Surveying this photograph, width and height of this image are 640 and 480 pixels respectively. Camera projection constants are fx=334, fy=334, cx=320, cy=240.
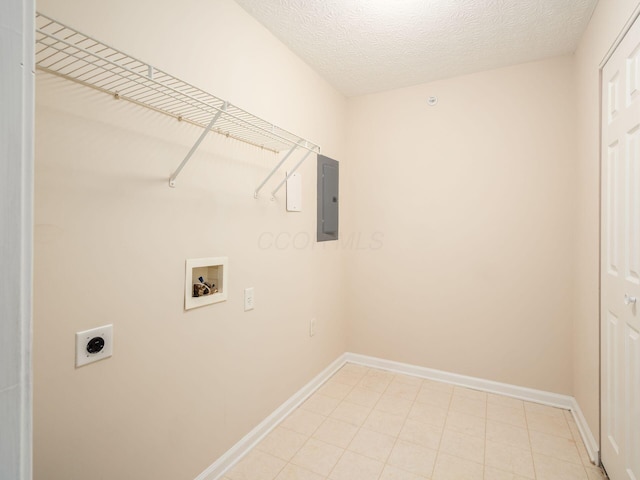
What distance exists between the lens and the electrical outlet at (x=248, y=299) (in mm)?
1850

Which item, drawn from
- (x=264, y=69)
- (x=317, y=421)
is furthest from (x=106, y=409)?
(x=264, y=69)

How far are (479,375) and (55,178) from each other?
2834 mm

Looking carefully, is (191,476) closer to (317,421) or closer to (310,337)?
(317,421)

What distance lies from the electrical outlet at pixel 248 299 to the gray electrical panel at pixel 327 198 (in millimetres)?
884

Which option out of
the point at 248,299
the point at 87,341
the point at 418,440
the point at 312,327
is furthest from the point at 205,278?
the point at 418,440

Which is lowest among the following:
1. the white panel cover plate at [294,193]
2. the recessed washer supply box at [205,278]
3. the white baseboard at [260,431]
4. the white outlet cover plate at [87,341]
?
the white baseboard at [260,431]

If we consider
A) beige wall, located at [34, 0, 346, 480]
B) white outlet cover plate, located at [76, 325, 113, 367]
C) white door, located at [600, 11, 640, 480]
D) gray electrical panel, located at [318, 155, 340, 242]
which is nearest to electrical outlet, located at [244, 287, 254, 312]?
beige wall, located at [34, 0, 346, 480]

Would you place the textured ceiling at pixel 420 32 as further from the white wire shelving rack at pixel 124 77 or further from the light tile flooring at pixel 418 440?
the light tile flooring at pixel 418 440

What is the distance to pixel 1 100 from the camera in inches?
16.8

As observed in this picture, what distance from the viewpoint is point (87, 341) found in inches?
44.6

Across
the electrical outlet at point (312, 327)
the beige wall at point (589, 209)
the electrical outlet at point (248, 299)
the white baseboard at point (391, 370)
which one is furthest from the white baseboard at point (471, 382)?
the electrical outlet at point (248, 299)

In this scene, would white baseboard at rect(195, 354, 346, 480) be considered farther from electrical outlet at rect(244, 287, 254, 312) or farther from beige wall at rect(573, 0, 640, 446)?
beige wall at rect(573, 0, 640, 446)

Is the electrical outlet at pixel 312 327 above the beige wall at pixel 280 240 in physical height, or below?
below

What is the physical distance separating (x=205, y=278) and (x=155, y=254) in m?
0.34
